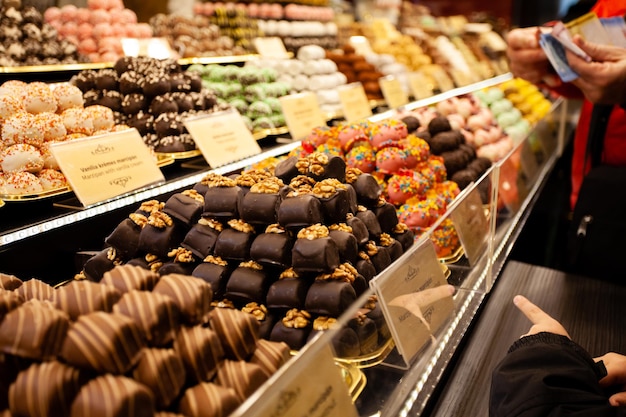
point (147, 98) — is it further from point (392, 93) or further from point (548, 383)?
point (548, 383)

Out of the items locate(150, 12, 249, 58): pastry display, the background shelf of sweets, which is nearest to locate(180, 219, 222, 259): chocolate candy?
the background shelf of sweets

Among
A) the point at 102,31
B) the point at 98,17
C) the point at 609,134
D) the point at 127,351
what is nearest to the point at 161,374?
the point at 127,351

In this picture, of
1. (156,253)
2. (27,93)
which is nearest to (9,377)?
(156,253)

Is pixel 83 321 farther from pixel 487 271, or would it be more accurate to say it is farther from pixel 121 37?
pixel 121 37

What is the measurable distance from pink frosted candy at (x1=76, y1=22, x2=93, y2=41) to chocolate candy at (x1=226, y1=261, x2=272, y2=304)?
8.26ft

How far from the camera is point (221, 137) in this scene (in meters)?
2.17

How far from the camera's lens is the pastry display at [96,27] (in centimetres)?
314

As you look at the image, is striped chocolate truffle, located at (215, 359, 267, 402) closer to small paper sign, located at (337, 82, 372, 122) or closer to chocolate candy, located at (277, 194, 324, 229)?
chocolate candy, located at (277, 194, 324, 229)

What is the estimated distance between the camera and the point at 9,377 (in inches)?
32.9

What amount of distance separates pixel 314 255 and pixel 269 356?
0.94ft

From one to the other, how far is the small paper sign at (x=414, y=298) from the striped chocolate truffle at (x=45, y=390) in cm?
55

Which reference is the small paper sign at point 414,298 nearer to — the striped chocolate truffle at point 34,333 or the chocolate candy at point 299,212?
the chocolate candy at point 299,212

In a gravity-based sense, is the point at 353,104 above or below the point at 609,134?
above

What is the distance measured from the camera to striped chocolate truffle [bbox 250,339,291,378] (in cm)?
96
